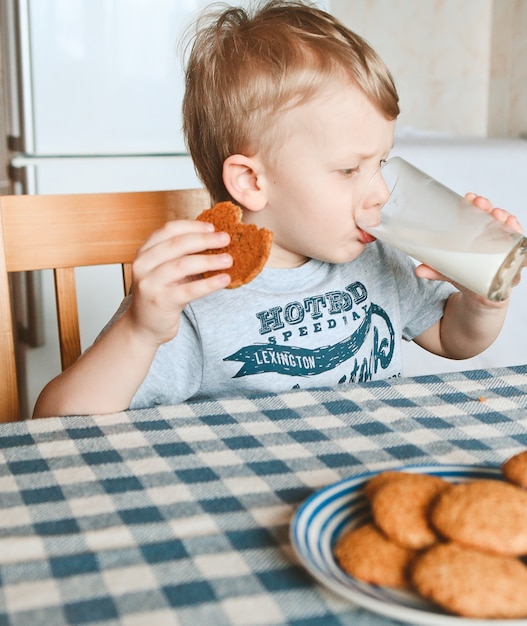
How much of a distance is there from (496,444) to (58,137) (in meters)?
1.70

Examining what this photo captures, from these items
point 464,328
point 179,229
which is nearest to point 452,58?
point 464,328

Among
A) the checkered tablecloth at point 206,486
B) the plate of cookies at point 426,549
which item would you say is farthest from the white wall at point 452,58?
the plate of cookies at point 426,549

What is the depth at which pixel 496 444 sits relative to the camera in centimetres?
72

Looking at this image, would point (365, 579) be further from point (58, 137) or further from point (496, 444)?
point (58, 137)

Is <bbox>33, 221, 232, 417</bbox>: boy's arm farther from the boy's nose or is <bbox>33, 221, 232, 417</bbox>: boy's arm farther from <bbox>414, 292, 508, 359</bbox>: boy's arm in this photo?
<bbox>414, 292, 508, 359</bbox>: boy's arm

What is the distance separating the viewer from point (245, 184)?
1.07m

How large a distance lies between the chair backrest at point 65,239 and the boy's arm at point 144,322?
0.49 ft

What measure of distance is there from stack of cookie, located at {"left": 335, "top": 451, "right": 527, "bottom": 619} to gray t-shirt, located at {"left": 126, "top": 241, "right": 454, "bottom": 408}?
0.54 m

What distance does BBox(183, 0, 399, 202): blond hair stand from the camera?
1.01 metres

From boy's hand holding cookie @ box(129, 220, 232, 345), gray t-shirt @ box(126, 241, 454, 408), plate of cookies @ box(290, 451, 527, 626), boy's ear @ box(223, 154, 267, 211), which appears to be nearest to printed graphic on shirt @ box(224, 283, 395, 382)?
gray t-shirt @ box(126, 241, 454, 408)

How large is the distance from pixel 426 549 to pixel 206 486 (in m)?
0.21

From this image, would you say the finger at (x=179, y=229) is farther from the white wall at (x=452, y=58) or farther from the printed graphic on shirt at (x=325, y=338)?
the white wall at (x=452, y=58)

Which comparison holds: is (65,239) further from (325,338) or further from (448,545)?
(448,545)

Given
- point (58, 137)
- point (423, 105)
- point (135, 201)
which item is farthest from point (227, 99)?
point (423, 105)
